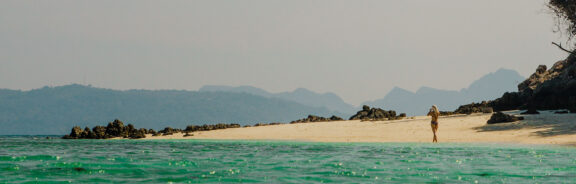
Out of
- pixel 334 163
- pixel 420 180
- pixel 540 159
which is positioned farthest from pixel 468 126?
pixel 420 180

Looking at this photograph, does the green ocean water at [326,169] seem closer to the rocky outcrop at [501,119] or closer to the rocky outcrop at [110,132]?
the rocky outcrop at [501,119]

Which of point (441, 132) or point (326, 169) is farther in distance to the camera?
point (441, 132)

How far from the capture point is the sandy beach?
29.9m

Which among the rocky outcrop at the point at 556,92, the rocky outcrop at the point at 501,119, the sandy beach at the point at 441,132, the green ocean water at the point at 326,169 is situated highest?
the rocky outcrop at the point at 556,92

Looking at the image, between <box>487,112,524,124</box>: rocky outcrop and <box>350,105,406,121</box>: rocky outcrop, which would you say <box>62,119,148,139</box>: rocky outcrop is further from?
<box>487,112,524,124</box>: rocky outcrop

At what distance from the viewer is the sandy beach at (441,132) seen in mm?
29894

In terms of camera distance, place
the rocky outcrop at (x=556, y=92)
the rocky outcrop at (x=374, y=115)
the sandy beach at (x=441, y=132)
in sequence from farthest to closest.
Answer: the rocky outcrop at (x=374, y=115)
the rocky outcrop at (x=556, y=92)
the sandy beach at (x=441, y=132)

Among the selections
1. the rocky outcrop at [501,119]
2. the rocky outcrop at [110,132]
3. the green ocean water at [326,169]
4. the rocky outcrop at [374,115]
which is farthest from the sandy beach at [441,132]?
the green ocean water at [326,169]

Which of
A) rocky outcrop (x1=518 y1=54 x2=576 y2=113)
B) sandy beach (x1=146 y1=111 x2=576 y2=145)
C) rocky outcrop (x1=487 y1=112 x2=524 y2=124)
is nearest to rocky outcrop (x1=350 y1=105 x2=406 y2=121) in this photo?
sandy beach (x1=146 y1=111 x2=576 y2=145)

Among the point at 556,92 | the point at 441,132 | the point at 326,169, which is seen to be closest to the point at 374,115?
the point at 556,92

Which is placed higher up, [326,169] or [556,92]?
[556,92]

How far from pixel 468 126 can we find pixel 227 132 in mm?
18719

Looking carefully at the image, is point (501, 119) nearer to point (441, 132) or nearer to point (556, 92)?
point (441, 132)

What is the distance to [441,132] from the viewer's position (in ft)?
113
